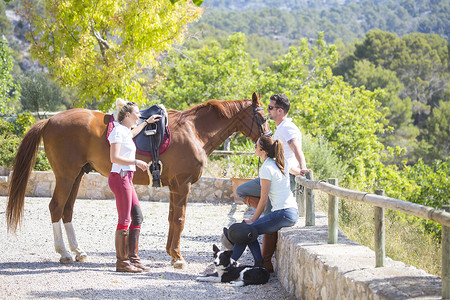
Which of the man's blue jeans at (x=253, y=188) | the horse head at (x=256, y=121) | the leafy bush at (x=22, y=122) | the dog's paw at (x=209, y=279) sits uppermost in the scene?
the leafy bush at (x=22, y=122)

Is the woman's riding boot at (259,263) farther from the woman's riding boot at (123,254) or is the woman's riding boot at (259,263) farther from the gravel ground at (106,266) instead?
the woman's riding boot at (123,254)

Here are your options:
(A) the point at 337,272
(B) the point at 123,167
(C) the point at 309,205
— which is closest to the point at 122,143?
(B) the point at 123,167

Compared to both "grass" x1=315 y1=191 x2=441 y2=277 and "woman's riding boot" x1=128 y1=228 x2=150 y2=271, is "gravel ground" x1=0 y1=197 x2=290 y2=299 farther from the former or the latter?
"grass" x1=315 y1=191 x2=441 y2=277

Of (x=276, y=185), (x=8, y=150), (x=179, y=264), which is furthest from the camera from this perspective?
(x=8, y=150)

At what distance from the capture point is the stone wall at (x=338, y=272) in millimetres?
2951

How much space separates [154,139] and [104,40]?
7749mm

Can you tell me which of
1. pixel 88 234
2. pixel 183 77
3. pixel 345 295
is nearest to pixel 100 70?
pixel 88 234

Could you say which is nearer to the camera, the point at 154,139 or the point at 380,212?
the point at 380,212

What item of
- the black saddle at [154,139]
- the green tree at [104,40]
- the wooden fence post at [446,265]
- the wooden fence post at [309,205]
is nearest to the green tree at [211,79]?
the green tree at [104,40]

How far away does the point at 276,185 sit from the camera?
5.13 meters

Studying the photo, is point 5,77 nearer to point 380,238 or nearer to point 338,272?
point 338,272

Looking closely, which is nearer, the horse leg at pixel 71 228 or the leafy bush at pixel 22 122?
the horse leg at pixel 71 228

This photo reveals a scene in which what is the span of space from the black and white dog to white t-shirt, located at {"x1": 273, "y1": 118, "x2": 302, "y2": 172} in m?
1.25

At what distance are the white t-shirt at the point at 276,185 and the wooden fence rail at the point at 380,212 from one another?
0.75 feet
